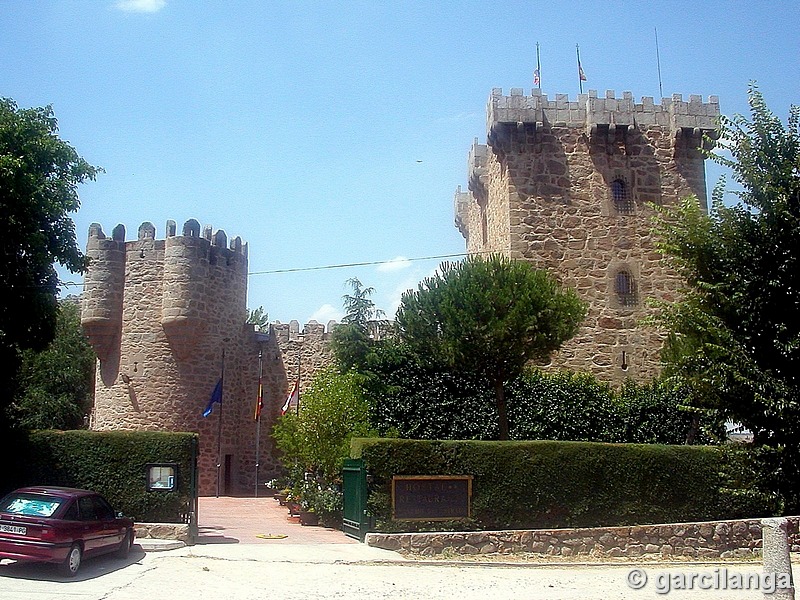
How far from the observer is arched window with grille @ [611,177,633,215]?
2602cm

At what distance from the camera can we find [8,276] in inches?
678

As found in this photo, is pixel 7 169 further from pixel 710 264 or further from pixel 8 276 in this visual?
pixel 710 264

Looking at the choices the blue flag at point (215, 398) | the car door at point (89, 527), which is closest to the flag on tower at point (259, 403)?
the blue flag at point (215, 398)

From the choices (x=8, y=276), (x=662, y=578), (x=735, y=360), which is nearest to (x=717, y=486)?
(x=735, y=360)

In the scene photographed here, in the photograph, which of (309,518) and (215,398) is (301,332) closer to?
(215,398)

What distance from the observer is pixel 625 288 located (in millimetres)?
25719

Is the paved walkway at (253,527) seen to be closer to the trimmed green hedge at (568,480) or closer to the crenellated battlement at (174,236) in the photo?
the trimmed green hedge at (568,480)

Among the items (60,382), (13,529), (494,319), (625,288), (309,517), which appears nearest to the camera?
(13,529)

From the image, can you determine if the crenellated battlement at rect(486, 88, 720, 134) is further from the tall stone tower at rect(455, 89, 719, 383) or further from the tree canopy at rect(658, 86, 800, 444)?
the tree canopy at rect(658, 86, 800, 444)

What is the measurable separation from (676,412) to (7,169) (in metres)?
17.8

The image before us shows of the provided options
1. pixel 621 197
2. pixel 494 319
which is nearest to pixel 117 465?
pixel 494 319

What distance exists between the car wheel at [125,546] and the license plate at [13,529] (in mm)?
2183

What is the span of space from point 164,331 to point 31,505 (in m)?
13.7

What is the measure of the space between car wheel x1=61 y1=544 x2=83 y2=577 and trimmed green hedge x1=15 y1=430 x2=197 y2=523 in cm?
356
